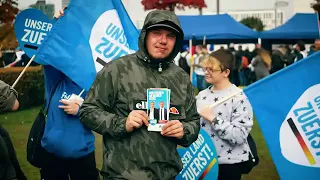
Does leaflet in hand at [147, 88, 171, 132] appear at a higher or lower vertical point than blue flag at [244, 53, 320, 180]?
higher

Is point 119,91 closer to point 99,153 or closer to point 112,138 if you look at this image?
point 112,138

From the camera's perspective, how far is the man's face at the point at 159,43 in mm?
2703

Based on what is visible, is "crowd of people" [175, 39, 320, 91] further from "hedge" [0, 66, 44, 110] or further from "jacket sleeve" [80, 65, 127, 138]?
"jacket sleeve" [80, 65, 127, 138]

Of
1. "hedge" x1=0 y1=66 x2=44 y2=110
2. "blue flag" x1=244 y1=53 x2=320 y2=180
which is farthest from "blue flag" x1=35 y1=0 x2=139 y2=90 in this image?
"hedge" x1=0 y1=66 x2=44 y2=110

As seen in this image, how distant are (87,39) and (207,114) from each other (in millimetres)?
1220

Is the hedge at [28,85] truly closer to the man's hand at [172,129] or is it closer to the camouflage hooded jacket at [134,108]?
the camouflage hooded jacket at [134,108]

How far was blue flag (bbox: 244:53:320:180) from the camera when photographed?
12.9 ft

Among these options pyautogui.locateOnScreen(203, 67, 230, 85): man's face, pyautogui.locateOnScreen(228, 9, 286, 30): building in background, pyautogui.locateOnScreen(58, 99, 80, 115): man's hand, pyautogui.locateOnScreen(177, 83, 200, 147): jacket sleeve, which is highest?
pyautogui.locateOnScreen(177, 83, 200, 147): jacket sleeve

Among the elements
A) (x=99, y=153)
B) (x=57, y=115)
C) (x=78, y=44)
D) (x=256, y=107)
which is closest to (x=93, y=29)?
(x=78, y=44)

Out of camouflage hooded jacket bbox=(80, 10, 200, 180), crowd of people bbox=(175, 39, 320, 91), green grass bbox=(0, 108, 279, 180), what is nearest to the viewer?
camouflage hooded jacket bbox=(80, 10, 200, 180)

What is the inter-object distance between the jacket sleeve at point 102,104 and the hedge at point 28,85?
1014cm

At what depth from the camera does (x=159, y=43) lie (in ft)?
8.91

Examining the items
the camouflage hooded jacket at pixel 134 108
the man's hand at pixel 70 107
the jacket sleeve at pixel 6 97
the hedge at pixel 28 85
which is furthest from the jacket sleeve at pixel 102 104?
the hedge at pixel 28 85

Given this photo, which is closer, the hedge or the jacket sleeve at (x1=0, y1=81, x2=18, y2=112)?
the jacket sleeve at (x1=0, y1=81, x2=18, y2=112)
